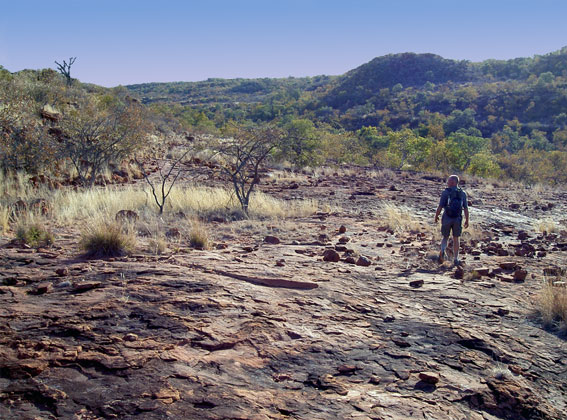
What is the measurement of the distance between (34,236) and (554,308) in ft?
22.8

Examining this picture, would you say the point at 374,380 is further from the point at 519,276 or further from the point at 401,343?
the point at 519,276

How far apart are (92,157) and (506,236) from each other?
37.8 ft

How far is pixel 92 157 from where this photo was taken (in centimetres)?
1312

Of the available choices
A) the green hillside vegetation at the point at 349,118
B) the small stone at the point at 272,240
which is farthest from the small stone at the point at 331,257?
the green hillside vegetation at the point at 349,118

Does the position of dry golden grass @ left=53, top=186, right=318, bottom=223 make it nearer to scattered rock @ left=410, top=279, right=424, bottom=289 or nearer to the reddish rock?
scattered rock @ left=410, top=279, right=424, bottom=289

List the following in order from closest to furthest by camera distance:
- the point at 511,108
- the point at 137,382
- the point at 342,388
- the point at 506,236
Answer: the point at 137,382, the point at 342,388, the point at 506,236, the point at 511,108

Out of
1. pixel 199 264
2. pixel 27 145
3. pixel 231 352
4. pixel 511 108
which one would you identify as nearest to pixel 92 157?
pixel 27 145

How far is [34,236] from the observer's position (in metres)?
6.37

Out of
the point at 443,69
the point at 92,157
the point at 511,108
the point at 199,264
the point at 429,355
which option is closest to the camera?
the point at 429,355

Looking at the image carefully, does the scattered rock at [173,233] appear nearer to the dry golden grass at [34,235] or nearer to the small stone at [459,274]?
the dry golden grass at [34,235]

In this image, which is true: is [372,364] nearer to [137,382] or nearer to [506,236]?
[137,382]

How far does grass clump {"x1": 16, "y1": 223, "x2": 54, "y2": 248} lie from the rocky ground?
0.21m

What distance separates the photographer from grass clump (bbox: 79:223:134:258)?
5836mm

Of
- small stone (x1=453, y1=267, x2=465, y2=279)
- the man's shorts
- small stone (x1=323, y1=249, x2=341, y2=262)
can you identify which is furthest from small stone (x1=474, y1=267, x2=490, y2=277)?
small stone (x1=323, y1=249, x2=341, y2=262)
